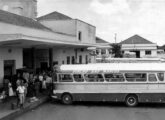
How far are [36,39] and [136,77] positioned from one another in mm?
6837

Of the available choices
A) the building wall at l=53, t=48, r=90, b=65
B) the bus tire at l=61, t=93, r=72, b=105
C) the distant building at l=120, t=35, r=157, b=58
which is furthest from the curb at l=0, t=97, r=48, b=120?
the distant building at l=120, t=35, r=157, b=58

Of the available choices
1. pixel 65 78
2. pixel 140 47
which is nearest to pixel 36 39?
pixel 65 78

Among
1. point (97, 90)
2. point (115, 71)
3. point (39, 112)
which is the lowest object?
point (39, 112)

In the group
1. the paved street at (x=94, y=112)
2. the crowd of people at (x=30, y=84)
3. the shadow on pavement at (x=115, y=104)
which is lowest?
the paved street at (x=94, y=112)

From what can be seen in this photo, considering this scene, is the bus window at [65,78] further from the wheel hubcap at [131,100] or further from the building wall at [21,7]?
the building wall at [21,7]

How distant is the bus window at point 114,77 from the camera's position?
15070 mm

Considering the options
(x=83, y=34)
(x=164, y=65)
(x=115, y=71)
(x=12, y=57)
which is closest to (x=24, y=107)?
(x=115, y=71)

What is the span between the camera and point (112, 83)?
49.3 ft

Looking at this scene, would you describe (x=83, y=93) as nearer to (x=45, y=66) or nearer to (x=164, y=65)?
(x=164, y=65)

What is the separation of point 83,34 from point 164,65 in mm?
23041

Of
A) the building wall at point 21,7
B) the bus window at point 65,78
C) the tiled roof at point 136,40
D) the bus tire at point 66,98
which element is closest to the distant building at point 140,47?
the tiled roof at point 136,40

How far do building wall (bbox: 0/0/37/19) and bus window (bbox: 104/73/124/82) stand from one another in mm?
24446

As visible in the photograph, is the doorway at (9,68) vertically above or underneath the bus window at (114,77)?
above

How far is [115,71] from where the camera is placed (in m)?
15.1
